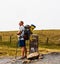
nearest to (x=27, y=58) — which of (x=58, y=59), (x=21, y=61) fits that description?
(x=21, y=61)

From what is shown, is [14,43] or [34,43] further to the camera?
[14,43]

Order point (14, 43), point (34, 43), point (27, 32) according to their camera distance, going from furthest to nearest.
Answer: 1. point (14, 43)
2. point (34, 43)
3. point (27, 32)

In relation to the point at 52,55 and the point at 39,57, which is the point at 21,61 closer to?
the point at 39,57

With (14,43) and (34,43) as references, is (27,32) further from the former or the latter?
(14,43)

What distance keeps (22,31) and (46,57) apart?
7.23ft

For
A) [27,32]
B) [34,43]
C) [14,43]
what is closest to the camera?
[27,32]

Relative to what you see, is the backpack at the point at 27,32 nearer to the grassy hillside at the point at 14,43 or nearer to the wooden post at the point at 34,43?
the wooden post at the point at 34,43

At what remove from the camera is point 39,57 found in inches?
837

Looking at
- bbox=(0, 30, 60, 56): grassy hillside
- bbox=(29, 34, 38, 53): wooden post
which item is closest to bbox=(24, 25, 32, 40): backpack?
bbox=(29, 34, 38, 53): wooden post

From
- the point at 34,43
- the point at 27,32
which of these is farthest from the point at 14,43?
the point at 27,32

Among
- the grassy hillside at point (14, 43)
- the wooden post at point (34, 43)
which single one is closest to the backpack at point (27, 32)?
the wooden post at point (34, 43)

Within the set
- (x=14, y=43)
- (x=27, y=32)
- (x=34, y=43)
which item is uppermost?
(x=27, y=32)

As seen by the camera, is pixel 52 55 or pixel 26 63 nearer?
pixel 26 63

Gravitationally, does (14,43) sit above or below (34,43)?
below
